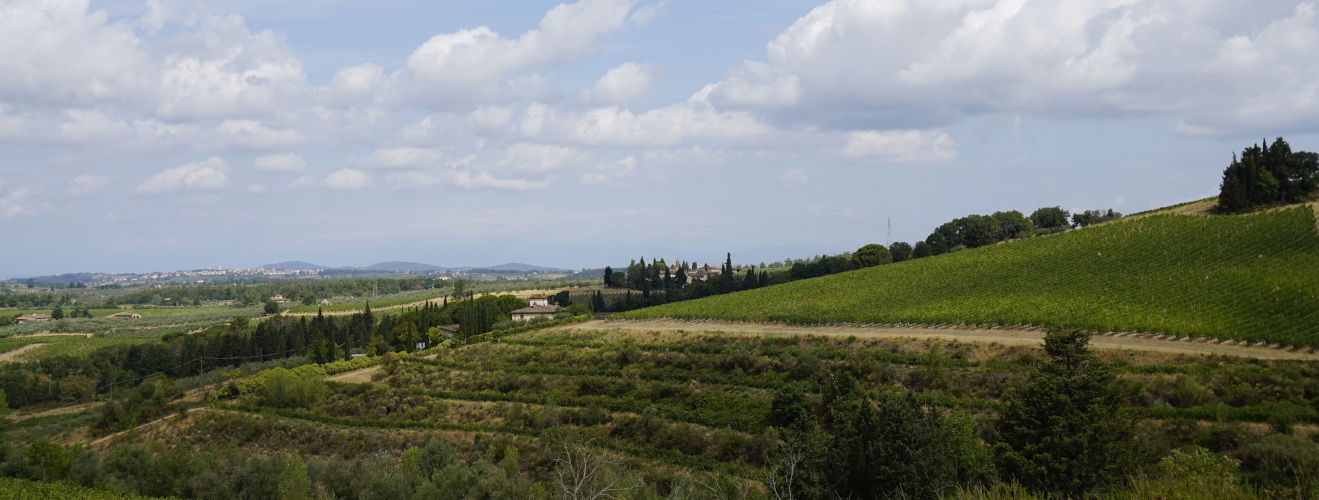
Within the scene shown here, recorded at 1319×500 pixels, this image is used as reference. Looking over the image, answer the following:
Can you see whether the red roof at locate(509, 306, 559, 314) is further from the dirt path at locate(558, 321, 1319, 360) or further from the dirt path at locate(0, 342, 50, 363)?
the dirt path at locate(0, 342, 50, 363)

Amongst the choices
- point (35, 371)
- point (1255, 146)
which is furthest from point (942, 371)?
point (35, 371)

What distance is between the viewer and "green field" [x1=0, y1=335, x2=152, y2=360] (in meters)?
81.2

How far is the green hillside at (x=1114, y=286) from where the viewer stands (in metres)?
37.3

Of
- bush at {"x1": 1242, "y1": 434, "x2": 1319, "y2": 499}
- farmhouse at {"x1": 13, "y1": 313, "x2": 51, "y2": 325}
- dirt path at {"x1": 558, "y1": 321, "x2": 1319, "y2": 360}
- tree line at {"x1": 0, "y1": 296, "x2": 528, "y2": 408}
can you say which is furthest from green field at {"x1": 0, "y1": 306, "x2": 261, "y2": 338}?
bush at {"x1": 1242, "y1": 434, "x2": 1319, "y2": 499}

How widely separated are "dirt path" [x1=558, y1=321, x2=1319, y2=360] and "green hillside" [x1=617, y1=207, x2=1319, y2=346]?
1104 millimetres

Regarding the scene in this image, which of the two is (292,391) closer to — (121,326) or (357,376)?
(357,376)

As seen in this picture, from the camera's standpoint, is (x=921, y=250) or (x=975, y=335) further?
(x=921, y=250)

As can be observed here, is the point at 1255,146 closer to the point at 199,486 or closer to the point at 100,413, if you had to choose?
the point at 199,486

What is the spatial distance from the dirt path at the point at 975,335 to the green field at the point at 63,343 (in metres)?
57.6

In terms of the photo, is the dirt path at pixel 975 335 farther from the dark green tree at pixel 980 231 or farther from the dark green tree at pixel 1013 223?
the dark green tree at pixel 1013 223

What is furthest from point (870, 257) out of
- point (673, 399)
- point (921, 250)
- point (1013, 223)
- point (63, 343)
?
point (63, 343)

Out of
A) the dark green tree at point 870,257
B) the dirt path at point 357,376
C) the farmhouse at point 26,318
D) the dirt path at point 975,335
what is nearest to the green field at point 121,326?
the farmhouse at point 26,318

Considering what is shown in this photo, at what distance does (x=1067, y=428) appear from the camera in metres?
18.9

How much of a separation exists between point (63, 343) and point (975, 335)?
329 feet
